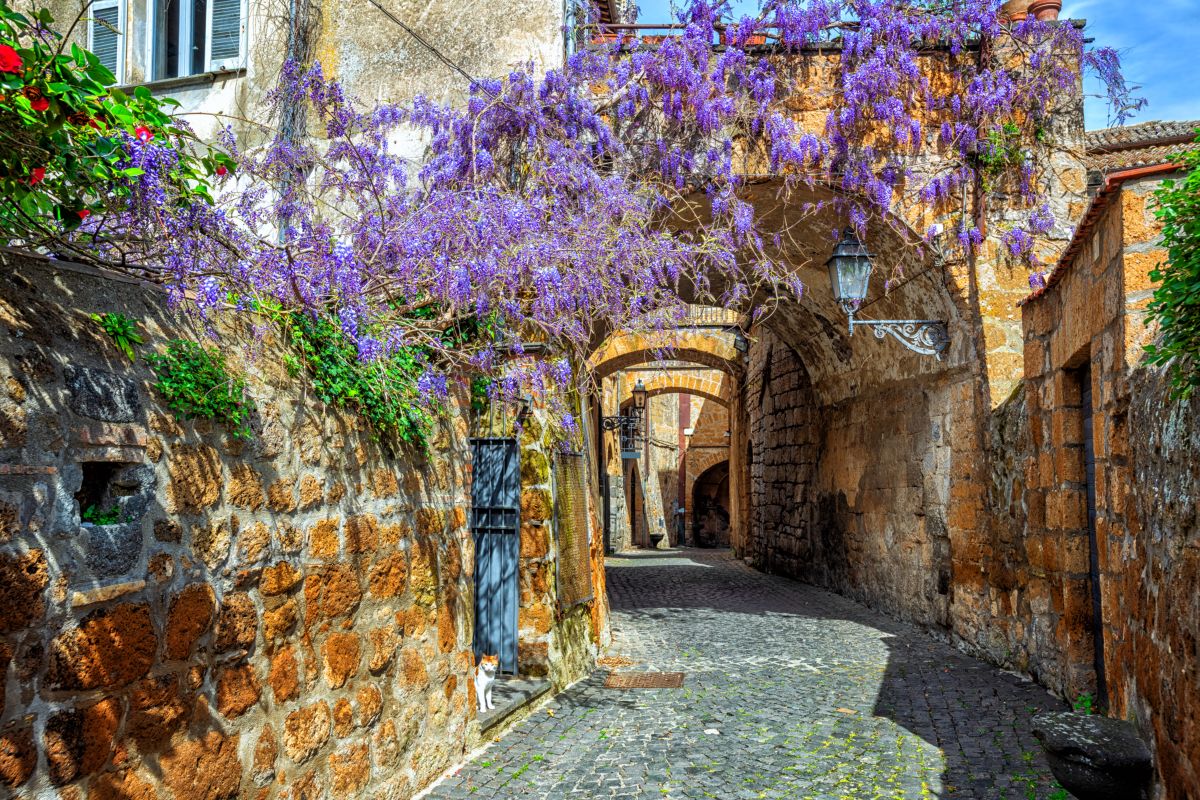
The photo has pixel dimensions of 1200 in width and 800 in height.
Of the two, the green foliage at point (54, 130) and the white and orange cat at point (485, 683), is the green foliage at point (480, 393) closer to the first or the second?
the white and orange cat at point (485, 683)

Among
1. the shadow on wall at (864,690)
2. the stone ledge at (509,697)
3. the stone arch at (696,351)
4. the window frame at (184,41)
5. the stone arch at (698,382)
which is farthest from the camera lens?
the stone arch at (698,382)

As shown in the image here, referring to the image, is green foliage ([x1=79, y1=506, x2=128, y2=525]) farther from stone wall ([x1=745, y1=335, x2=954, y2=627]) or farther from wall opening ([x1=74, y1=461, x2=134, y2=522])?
stone wall ([x1=745, y1=335, x2=954, y2=627])

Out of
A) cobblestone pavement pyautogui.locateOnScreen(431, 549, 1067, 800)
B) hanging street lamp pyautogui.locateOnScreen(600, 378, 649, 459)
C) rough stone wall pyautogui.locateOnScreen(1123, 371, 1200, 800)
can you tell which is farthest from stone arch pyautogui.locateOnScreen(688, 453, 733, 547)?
rough stone wall pyautogui.locateOnScreen(1123, 371, 1200, 800)

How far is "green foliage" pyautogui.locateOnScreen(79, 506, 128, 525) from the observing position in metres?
2.51

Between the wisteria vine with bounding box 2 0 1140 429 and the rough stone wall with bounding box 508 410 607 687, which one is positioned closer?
the rough stone wall with bounding box 508 410 607 687

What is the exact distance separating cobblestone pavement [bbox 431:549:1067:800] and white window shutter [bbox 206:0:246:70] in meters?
5.44

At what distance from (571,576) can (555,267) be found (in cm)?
241

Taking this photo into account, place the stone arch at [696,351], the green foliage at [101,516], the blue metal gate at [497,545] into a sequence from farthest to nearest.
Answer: the stone arch at [696,351]
the blue metal gate at [497,545]
the green foliage at [101,516]

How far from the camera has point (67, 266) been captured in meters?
2.48

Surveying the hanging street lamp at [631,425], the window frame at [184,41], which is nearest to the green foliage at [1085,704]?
the window frame at [184,41]

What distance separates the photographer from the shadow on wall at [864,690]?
472 centimetres

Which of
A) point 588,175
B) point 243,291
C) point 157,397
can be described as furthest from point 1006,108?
point 157,397

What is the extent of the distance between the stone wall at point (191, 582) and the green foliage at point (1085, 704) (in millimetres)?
3664

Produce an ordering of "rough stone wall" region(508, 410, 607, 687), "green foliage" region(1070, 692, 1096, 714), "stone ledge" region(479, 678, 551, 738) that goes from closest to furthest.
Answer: "stone ledge" region(479, 678, 551, 738) < "green foliage" region(1070, 692, 1096, 714) < "rough stone wall" region(508, 410, 607, 687)
